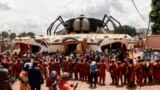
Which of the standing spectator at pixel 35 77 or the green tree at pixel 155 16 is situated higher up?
the green tree at pixel 155 16

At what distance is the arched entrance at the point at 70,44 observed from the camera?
A: 50.3 m

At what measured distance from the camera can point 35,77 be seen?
13984mm

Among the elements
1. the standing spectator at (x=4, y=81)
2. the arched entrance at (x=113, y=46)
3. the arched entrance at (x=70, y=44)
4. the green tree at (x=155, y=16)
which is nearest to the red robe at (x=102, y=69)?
the standing spectator at (x=4, y=81)

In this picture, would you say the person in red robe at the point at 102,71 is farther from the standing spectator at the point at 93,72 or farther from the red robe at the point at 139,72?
the red robe at the point at 139,72

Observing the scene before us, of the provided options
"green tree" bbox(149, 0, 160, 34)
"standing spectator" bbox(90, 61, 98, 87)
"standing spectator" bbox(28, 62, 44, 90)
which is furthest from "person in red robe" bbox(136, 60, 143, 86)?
"green tree" bbox(149, 0, 160, 34)

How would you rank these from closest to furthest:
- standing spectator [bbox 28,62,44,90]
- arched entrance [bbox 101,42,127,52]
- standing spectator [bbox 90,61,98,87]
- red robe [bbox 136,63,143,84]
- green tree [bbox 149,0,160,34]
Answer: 1. standing spectator [bbox 28,62,44,90]
2. red robe [bbox 136,63,143,84]
3. standing spectator [bbox 90,61,98,87]
4. green tree [bbox 149,0,160,34]
5. arched entrance [bbox 101,42,127,52]

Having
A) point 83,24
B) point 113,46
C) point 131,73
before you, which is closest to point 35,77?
point 131,73

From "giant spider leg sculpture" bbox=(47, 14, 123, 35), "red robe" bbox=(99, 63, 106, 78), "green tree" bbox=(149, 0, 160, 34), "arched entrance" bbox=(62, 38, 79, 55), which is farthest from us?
"giant spider leg sculpture" bbox=(47, 14, 123, 35)

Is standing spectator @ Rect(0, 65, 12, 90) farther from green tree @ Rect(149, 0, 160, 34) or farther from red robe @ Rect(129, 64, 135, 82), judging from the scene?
green tree @ Rect(149, 0, 160, 34)

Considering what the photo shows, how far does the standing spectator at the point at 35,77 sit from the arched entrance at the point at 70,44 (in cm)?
3585

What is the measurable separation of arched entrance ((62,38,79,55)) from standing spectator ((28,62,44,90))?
35852 mm

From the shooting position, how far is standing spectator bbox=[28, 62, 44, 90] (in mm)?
13914

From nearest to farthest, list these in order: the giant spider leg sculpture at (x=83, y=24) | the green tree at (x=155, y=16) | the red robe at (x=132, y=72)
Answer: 1. the red robe at (x=132, y=72)
2. the green tree at (x=155, y=16)
3. the giant spider leg sculpture at (x=83, y=24)

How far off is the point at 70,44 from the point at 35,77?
3735cm
